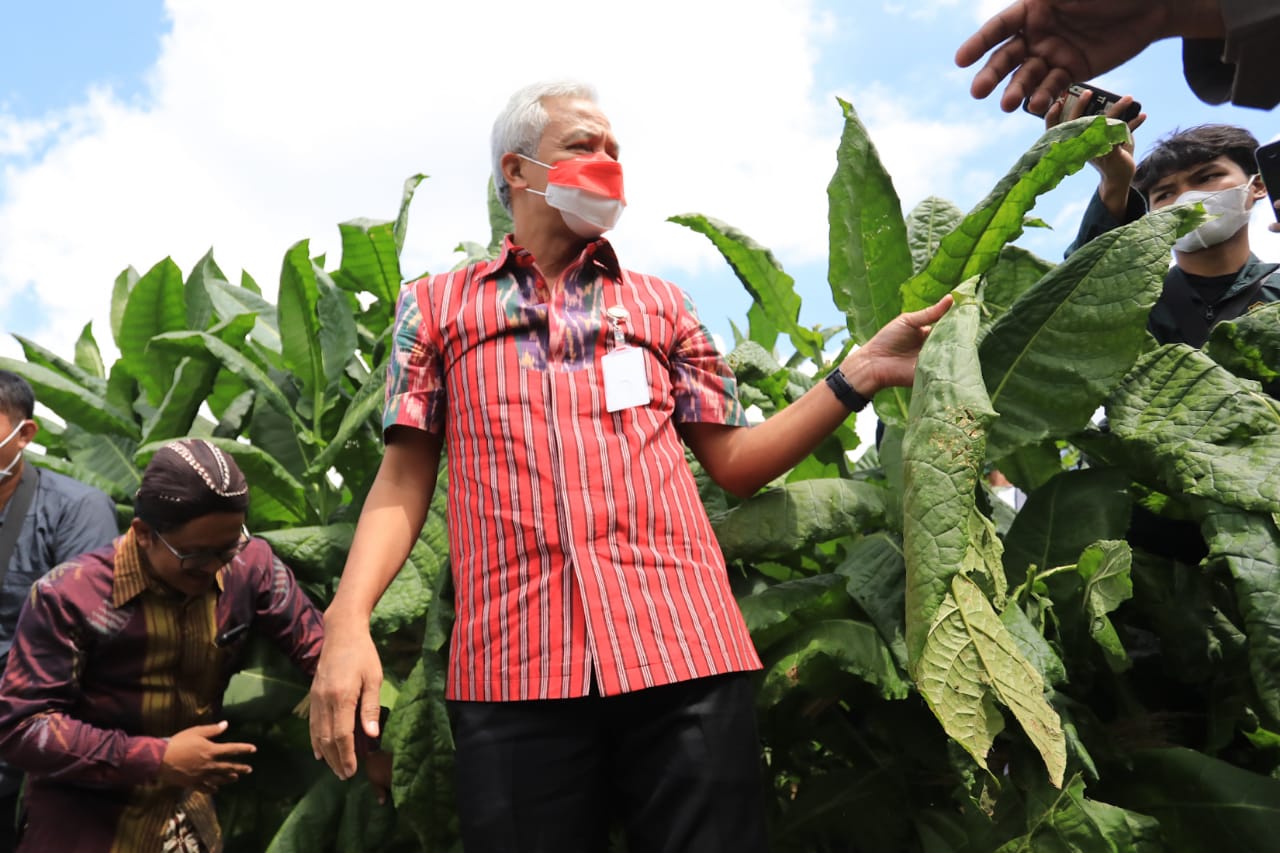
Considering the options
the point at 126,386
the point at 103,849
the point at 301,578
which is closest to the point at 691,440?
the point at 301,578

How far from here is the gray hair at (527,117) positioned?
151 cm

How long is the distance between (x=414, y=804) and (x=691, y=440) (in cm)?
67

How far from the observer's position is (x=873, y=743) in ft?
6.00

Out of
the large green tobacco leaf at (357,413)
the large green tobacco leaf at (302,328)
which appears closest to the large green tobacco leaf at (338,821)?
the large green tobacco leaf at (357,413)

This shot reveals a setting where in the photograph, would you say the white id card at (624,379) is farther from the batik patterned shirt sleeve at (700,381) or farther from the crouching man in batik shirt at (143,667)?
the crouching man in batik shirt at (143,667)

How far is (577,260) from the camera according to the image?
1.50 meters

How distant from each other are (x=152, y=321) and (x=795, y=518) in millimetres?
1779

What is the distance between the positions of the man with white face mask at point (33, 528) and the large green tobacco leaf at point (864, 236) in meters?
1.59

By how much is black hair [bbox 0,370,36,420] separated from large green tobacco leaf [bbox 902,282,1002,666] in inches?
81.2

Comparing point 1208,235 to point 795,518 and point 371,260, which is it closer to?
point 795,518

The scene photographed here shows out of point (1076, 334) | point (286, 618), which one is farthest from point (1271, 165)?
point (286, 618)

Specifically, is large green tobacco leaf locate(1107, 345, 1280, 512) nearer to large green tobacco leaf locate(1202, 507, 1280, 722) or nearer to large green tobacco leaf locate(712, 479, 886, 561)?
large green tobacco leaf locate(1202, 507, 1280, 722)

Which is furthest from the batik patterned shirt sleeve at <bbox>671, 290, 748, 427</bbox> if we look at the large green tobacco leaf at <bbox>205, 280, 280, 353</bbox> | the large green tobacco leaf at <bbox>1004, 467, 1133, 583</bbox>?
the large green tobacco leaf at <bbox>205, 280, 280, 353</bbox>

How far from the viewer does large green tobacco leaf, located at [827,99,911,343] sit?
1.80 metres
